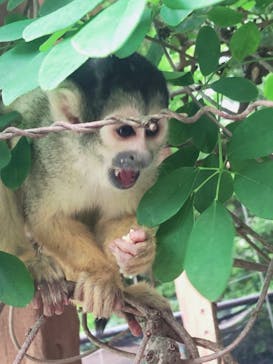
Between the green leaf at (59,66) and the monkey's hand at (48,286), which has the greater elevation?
the green leaf at (59,66)

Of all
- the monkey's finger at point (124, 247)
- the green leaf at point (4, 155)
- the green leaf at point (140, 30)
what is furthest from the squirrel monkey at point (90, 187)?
the green leaf at point (140, 30)

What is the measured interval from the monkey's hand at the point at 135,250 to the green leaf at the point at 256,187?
33 cm

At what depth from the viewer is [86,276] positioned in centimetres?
155

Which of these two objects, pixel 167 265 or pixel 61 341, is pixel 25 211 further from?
pixel 167 265

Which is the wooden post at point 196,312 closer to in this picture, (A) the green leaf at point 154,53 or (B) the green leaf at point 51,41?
(A) the green leaf at point 154,53

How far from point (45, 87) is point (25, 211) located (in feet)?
3.43

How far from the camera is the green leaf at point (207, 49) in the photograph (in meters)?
1.19

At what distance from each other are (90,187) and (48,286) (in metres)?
0.32

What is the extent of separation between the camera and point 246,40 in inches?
49.5

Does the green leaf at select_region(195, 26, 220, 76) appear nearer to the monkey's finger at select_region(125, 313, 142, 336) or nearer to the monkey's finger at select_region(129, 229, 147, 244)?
the monkey's finger at select_region(129, 229, 147, 244)

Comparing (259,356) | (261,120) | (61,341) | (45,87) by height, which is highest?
(45,87)

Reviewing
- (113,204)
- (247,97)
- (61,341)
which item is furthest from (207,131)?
(61,341)

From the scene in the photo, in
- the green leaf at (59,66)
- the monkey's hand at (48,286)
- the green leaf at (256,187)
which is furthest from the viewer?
the monkey's hand at (48,286)

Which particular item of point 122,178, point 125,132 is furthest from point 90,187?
point 125,132
